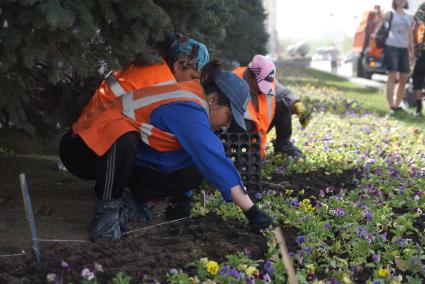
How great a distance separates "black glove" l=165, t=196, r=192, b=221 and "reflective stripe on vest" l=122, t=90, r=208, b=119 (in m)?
0.68

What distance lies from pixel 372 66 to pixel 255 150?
1256cm

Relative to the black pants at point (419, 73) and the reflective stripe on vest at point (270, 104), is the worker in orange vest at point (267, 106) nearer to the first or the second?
the reflective stripe on vest at point (270, 104)

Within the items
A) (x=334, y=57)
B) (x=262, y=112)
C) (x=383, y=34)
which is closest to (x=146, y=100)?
(x=262, y=112)

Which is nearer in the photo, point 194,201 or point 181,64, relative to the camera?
point 181,64

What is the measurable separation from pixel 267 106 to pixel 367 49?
12425 millimetres

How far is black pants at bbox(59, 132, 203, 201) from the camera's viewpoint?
3.37 m

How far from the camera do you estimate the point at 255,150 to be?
4.39 metres

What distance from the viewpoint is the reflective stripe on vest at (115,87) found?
3.63 metres

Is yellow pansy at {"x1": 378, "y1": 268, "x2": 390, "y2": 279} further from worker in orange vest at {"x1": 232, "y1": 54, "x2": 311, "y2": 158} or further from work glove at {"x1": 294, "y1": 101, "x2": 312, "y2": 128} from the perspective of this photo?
work glove at {"x1": 294, "y1": 101, "x2": 312, "y2": 128}

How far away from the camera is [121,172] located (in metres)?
3.40

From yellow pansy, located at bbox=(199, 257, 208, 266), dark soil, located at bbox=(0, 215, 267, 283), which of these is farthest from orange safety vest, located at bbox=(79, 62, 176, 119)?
yellow pansy, located at bbox=(199, 257, 208, 266)

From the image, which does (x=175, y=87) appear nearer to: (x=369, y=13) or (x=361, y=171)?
(x=361, y=171)

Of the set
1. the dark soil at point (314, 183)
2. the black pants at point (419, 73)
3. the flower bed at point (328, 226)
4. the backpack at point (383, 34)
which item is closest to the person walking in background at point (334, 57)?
the backpack at point (383, 34)

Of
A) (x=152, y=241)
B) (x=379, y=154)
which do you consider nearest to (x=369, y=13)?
(x=379, y=154)
